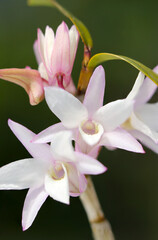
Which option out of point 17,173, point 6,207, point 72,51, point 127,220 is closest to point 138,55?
point 127,220

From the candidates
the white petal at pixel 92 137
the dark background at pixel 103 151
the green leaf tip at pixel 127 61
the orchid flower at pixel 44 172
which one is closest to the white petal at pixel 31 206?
the orchid flower at pixel 44 172

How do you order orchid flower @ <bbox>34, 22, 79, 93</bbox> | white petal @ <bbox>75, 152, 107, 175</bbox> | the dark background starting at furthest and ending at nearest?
the dark background → orchid flower @ <bbox>34, 22, 79, 93</bbox> → white petal @ <bbox>75, 152, 107, 175</bbox>

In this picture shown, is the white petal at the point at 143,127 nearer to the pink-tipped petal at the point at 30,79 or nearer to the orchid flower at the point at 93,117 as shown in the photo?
the orchid flower at the point at 93,117

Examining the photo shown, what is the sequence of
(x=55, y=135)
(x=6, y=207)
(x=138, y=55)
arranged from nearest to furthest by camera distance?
(x=55, y=135) < (x=6, y=207) < (x=138, y=55)

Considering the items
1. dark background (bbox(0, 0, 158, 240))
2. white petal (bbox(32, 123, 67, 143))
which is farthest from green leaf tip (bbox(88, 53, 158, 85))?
dark background (bbox(0, 0, 158, 240))

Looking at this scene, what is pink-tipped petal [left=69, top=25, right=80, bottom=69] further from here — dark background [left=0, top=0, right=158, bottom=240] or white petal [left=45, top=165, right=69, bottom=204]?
dark background [left=0, top=0, right=158, bottom=240]

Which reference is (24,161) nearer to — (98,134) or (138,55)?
(98,134)

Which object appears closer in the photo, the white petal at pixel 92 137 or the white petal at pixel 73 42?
the white petal at pixel 92 137
